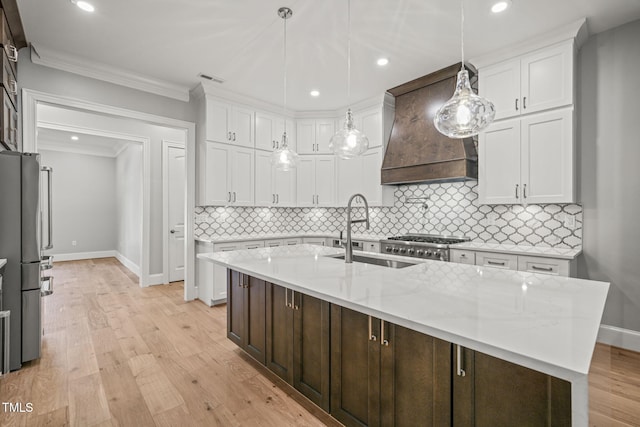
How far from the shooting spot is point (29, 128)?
3.07 metres

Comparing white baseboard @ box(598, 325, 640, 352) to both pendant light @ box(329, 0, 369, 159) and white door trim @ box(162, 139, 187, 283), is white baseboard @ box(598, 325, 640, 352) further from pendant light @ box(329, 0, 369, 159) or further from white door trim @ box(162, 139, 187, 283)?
white door trim @ box(162, 139, 187, 283)

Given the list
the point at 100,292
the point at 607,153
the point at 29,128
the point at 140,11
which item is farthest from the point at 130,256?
the point at 607,153

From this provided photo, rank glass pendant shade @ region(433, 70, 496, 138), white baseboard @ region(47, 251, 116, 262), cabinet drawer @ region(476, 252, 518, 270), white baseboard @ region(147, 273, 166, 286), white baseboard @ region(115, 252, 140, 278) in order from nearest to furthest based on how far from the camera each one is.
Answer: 1. glass pendant shade @ region(433, 70, 496, 138)
2. cabinet drawer @ region(476, 252, 518, 270)
3. white baseboard @ region(147, 273, 166, 286)
4. white baseboard @ region(115, 252, 140, 278)
5. white baseboard @ region(47, 251, 116, 262)

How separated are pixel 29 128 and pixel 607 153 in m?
5.63

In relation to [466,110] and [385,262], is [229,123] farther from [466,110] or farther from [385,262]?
[466,110]

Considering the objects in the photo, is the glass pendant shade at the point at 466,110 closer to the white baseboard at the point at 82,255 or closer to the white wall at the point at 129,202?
the white wall at the point at 129,202

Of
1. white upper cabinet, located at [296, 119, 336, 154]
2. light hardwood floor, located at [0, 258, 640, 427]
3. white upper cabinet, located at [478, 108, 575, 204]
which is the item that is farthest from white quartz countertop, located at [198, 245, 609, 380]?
white upper cabinet, located at [296, 119, 336, 154]

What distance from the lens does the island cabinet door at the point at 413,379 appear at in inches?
50.1

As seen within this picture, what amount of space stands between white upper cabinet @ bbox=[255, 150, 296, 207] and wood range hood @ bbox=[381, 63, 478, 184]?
5.21ft

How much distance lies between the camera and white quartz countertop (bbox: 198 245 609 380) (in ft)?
3.01

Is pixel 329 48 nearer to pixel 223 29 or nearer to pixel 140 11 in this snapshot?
pixel 223 29

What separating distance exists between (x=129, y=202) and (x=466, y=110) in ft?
23.5

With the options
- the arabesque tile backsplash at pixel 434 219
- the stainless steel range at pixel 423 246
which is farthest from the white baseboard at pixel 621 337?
the stainless steel range at pixel 423 246

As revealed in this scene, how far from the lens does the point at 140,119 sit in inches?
153
